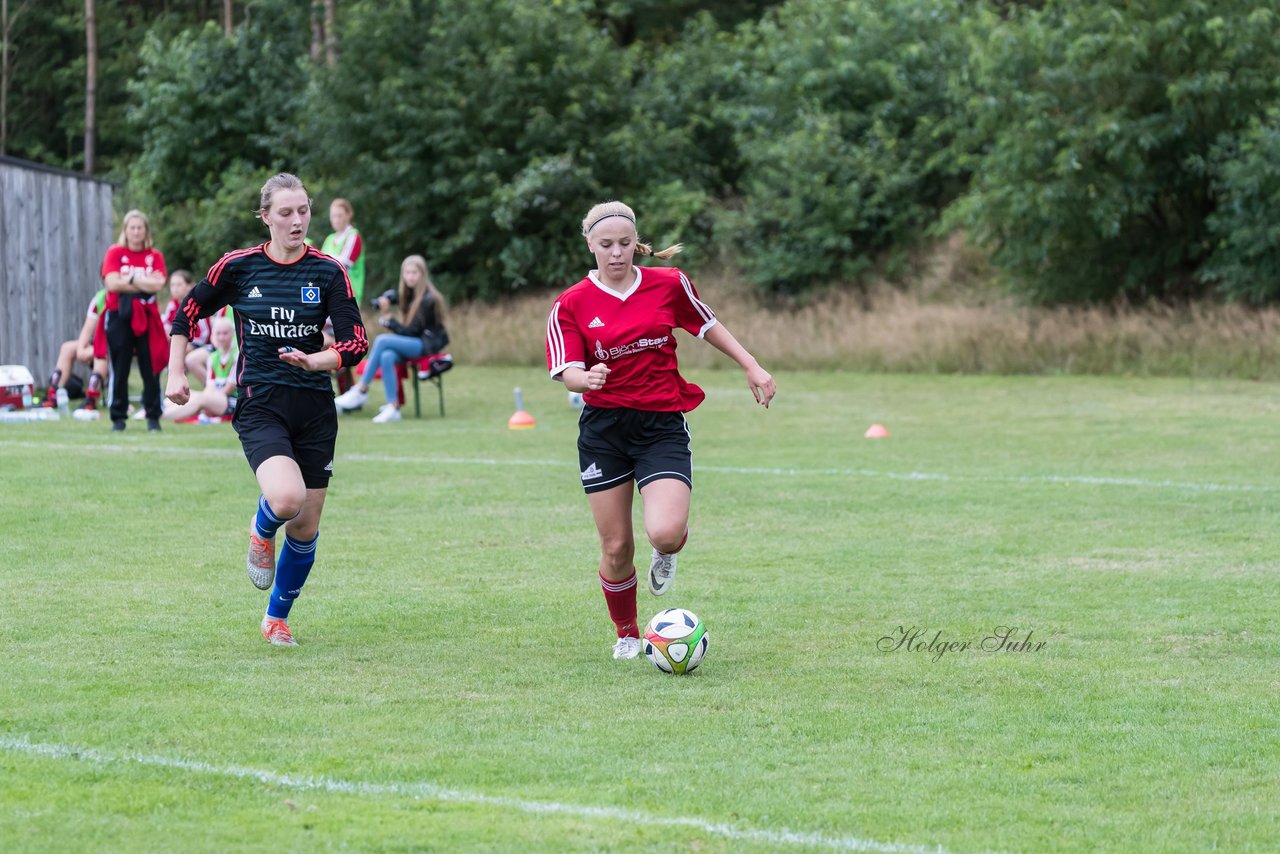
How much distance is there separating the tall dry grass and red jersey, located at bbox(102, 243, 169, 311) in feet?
40.6

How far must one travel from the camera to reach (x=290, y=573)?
23.2ft

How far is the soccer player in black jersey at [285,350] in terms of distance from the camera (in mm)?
6984

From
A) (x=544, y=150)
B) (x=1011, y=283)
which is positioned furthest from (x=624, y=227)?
(x=544, y=150)

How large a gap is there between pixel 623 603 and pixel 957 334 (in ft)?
64.7

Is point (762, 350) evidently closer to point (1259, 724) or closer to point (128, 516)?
point (128, 516)

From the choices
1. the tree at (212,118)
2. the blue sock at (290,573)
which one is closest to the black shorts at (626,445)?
the blue sock at (290,573)

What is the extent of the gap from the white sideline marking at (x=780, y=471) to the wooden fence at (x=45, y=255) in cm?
557

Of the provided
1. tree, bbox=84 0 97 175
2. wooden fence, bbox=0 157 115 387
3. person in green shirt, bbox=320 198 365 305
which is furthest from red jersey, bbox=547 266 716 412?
tree, bbox=84 0 97 175

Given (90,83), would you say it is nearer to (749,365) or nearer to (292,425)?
(292,425)

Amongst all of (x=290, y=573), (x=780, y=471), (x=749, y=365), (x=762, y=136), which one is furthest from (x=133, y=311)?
(x=762, y=136)

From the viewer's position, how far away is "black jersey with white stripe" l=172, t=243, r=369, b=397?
7.01m

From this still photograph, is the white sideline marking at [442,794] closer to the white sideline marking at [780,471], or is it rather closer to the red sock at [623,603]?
the red sock at [623,603]

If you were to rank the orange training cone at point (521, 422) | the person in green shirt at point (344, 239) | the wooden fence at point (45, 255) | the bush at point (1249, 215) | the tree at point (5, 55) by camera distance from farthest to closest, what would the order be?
the tree at point (5, 55) < the bush at point (1249, 215) < the wooden fence at point (45, 255) < the orange training cone at point (521, 422) < the person in green shirt at point (344, 239)

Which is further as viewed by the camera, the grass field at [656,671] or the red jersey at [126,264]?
the red jersey at [126,264]
